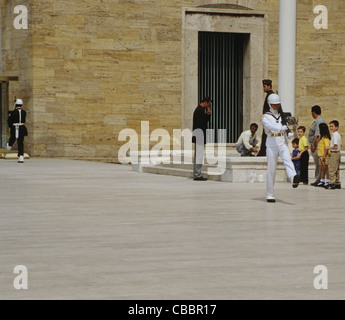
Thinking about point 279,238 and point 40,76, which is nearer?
point 279,238

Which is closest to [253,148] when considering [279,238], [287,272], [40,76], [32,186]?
[32,186]

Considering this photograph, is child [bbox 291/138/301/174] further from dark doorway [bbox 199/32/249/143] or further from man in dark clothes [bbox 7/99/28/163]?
dark doorway [bbox 199/32/249/143]

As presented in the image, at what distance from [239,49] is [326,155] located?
12177mm

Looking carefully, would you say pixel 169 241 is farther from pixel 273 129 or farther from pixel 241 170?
pixel 241 170

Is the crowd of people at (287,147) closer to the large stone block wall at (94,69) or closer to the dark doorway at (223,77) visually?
the large stone block wall at (94,69)

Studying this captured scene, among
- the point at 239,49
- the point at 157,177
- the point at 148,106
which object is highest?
the point at 239,49

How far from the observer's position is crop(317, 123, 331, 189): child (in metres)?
18.6

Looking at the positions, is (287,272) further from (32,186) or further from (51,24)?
(51,24)

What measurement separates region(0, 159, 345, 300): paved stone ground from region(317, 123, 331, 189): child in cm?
54

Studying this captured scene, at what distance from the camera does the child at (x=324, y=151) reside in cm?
1858

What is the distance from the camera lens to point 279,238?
→ 34.7 ft

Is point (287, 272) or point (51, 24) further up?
point (51, 24)
